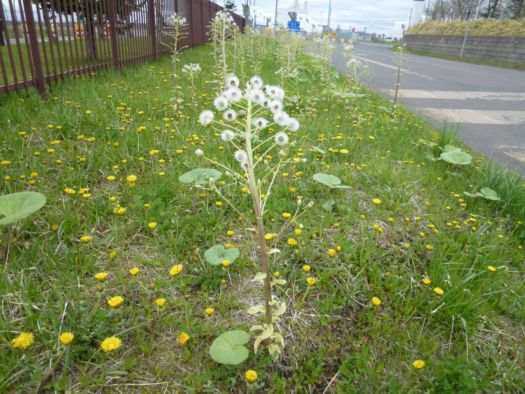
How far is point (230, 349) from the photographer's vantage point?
144 cm

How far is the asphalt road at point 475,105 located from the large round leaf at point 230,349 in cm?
369

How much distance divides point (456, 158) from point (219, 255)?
264 cm

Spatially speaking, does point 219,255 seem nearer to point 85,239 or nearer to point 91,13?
point 85,239

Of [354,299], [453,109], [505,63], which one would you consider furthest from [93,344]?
[505,63]

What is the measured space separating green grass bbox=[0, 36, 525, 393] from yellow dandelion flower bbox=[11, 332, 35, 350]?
46 millimetres

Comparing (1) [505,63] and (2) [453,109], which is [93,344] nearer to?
(2) [453,109]

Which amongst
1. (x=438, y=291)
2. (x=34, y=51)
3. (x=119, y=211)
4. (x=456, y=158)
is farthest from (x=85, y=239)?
(x=34, y=51)

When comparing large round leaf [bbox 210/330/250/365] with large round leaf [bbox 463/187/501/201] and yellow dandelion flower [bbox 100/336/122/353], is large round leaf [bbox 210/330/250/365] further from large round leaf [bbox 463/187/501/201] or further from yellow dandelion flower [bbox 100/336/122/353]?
large round leaf [bbox 463/187/501/201]

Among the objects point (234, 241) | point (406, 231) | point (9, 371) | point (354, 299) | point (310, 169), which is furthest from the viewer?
point (310, 169)

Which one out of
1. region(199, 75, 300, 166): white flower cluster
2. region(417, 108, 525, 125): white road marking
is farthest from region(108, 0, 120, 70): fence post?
region(199, 75, 300, 166): white flower cluster

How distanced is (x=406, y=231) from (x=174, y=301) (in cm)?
159

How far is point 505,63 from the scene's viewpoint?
1716cm

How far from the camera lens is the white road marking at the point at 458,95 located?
7844mm

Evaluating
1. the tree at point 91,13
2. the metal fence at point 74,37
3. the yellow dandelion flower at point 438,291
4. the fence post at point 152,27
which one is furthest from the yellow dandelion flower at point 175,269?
the fence post at point 152,27
